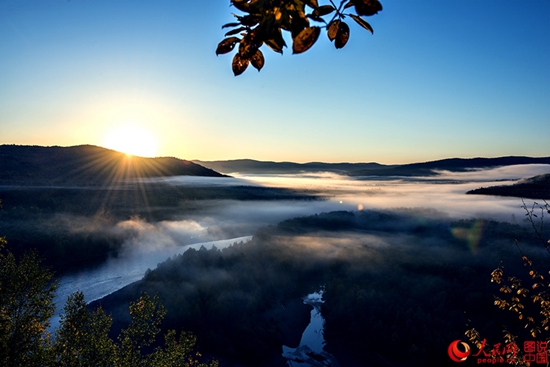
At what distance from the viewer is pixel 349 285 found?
9069 centimetres

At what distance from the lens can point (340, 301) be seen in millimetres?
82625

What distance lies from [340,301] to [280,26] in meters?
88.2

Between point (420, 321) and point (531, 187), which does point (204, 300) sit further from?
point (531, 187)

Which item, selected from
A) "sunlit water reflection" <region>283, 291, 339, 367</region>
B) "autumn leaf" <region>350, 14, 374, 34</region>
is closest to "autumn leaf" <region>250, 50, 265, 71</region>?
"autumn leaf" <region>350, 14, 374, 34</region>

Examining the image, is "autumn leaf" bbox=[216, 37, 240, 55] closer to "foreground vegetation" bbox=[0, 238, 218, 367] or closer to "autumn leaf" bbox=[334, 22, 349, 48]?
"autumn leaf" bbox=[334, 22, 349, 48]

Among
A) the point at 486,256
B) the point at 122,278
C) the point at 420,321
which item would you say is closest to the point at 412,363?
the point at 420,321

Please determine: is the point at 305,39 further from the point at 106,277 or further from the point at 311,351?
the point at 106,277

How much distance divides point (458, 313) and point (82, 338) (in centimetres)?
7766

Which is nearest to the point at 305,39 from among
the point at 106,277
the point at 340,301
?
the point at 340,301

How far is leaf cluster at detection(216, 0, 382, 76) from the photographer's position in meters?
1.86

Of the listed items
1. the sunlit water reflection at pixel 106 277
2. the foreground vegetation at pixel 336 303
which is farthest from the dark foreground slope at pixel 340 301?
the sunlit water reflection at pixel 106 277

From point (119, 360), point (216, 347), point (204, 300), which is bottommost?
point (216, 347)

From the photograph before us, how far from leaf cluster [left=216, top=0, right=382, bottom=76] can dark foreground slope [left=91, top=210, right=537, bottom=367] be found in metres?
70.0

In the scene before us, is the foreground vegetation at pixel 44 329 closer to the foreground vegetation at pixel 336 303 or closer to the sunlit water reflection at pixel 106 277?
the foreground vegetation at pixel 336 303
